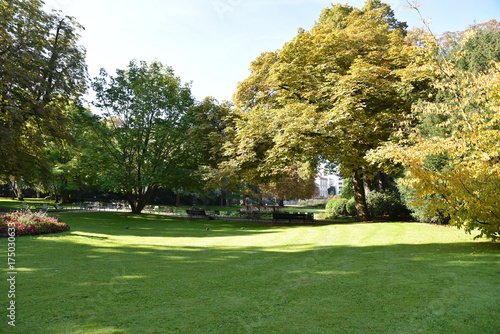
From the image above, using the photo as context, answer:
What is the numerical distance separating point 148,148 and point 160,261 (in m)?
16.5

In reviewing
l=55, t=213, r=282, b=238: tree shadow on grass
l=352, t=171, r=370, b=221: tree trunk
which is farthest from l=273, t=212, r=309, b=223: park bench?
l=352, t=171, r=370, b=221: tree trunk

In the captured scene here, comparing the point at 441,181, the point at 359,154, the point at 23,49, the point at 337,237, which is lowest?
the point at 337,237

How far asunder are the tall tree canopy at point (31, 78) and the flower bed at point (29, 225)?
3.52 metres

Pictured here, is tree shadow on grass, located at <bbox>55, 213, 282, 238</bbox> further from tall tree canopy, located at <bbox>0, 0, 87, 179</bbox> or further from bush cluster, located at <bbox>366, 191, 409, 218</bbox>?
bush cluster, located at <bbox>366, 191, 409, 218</bbox>

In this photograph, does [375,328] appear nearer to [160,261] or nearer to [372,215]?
[160,261]

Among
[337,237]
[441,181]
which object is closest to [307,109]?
[337,237]

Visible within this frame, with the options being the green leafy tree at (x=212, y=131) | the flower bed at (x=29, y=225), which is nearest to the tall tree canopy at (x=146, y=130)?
the green leafy tree at (x=212, y=131)

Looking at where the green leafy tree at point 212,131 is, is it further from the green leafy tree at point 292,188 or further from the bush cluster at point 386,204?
the green leafy tree at point 292,188

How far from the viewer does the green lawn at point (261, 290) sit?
12.3ft

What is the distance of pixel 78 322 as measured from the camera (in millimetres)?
3818

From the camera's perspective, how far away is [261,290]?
5141mm

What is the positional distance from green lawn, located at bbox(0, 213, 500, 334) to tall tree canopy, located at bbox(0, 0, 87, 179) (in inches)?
370

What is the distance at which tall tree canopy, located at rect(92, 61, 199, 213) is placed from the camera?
22531mm

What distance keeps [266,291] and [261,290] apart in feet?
0.35
